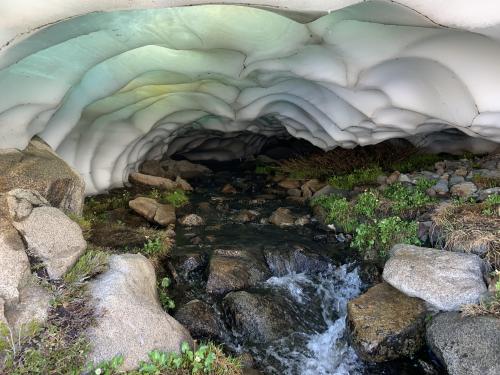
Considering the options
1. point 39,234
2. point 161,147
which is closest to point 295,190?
point 161,147

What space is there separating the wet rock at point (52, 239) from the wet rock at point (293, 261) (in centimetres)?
320

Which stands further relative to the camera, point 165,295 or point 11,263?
point 165,295

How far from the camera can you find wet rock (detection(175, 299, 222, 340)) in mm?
5691

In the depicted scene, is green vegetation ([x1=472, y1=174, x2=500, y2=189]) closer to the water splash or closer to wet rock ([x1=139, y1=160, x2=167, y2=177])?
the water splash

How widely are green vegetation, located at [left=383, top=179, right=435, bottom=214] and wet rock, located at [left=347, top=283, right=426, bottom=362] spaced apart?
126 inches

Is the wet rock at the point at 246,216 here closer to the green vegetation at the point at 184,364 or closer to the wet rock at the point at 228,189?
the wet rock at the point at 228,189

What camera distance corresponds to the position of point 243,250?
7.62 metres

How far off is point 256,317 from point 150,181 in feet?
25.3

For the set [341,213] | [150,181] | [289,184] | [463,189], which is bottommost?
[289,184]

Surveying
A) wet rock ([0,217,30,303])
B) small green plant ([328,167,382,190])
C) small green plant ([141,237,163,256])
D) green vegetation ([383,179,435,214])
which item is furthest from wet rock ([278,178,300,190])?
wet rock ([0,217,30,303])

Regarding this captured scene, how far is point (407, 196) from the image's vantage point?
898cm

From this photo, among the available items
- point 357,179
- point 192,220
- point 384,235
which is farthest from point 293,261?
point 357,179

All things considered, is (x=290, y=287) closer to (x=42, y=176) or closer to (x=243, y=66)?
(x=42, y=176)

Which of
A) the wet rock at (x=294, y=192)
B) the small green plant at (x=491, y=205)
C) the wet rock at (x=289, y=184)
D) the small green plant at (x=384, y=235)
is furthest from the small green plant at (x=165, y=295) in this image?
the wet rock at (x=289, y=184)
